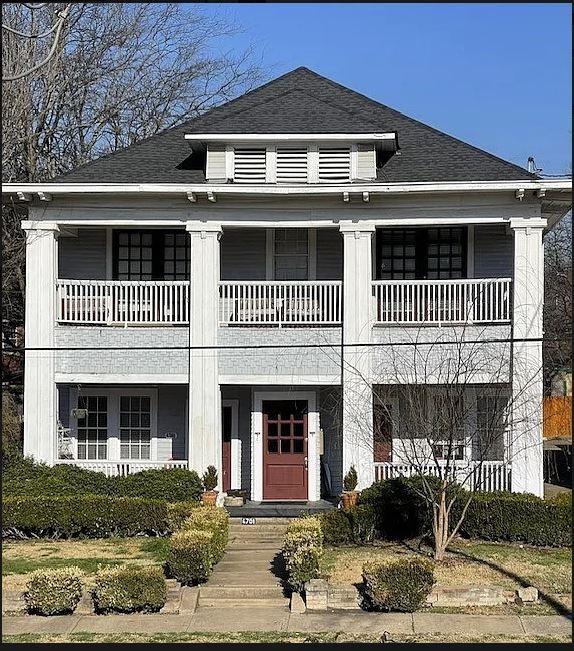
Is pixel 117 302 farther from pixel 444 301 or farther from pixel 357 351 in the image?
pixel 444 301

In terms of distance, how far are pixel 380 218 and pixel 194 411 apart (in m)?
5.58

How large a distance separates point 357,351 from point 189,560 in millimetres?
7328

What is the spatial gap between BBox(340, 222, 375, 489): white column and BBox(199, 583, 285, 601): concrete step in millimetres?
5934

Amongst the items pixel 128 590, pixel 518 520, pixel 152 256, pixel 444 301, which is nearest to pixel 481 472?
pixel 518 520

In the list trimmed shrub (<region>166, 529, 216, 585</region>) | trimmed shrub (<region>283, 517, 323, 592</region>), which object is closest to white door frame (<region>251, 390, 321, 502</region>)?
trimmed shrub (<region>283, 517, 323, 592</region>)

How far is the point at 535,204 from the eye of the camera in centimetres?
2156

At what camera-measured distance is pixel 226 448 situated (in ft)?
78.8

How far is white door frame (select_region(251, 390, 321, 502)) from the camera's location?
23.1m

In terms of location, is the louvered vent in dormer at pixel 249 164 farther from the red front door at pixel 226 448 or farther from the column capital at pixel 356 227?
the red front door at pixel 226 448

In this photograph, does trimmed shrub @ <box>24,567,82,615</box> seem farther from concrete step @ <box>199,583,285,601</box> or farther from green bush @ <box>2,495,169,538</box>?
green bush @ <box>2,495,169,538</box>

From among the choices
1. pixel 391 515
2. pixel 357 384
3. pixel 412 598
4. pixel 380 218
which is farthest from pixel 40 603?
pixel 380 218

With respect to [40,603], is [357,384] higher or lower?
higher

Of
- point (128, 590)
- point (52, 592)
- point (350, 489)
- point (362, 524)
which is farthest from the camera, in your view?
point (350, 489)

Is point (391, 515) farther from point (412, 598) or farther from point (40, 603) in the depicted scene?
point (40, 603)
